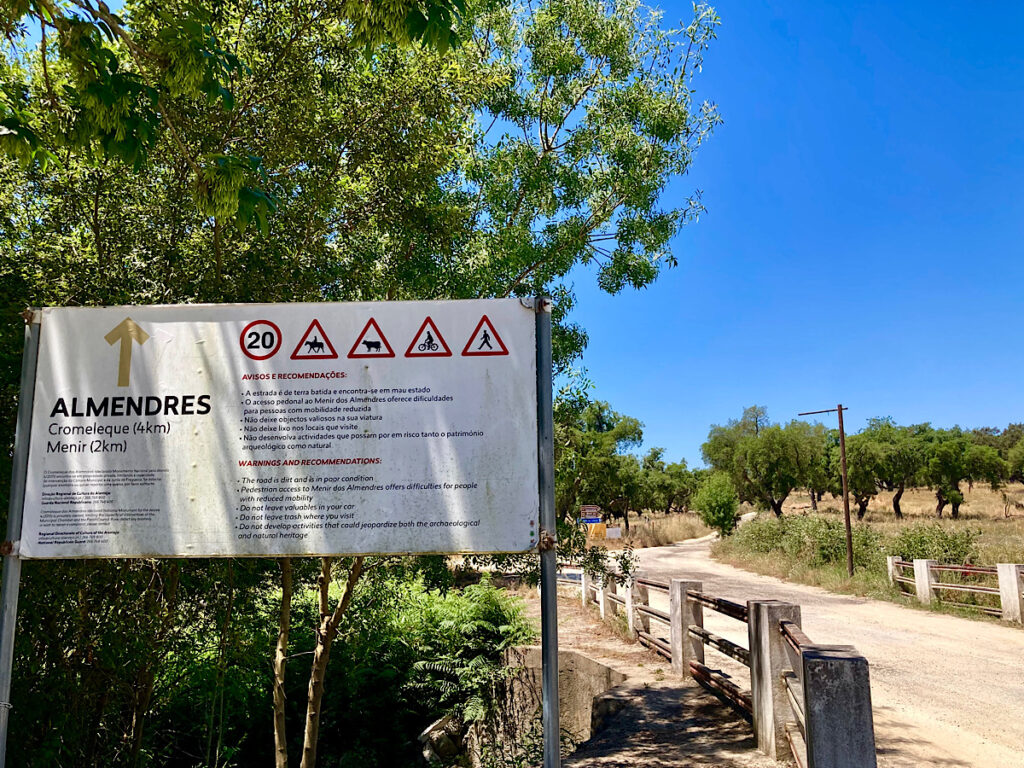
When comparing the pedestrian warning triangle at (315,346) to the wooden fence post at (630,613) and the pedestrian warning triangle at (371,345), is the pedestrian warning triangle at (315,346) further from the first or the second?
the wooden fence post at (630,613)

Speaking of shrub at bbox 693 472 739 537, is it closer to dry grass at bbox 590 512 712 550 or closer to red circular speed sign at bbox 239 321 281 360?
dry grass at bbox 590 512 712 550

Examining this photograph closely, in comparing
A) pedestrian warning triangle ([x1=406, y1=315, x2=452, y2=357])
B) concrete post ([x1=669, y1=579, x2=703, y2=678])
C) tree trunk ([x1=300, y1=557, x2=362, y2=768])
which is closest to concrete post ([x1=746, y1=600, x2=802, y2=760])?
concrete post ([x1=669, y1=579, x2=703, y2=678])

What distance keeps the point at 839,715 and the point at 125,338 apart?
153 inches

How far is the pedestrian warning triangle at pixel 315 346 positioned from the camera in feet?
10.3

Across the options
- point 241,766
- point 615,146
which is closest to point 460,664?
point 241,766

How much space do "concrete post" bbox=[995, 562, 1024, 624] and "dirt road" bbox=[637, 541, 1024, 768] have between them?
340 millimetres

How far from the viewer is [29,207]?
16.3ft

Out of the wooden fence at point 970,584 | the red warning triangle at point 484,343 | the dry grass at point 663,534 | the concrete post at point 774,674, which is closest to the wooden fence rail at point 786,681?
the concrete post at point 774,674

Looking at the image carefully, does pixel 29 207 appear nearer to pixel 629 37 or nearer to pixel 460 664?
pixel 629 37

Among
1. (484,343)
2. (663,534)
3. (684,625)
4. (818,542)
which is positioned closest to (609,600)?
(684,625)

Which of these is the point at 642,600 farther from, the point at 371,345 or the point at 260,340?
the point at 260,340

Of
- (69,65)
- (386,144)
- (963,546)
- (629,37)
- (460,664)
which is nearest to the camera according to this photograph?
(69,65)

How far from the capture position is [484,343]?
3127mm

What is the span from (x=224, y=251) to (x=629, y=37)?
700 cm
